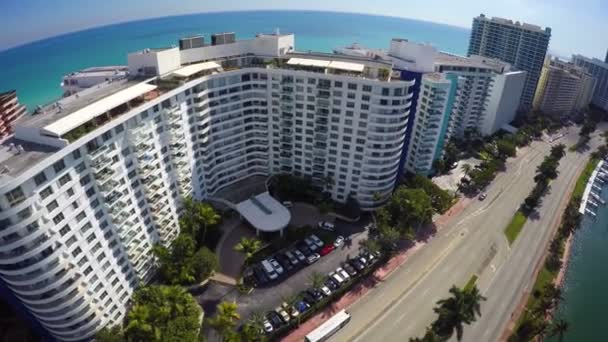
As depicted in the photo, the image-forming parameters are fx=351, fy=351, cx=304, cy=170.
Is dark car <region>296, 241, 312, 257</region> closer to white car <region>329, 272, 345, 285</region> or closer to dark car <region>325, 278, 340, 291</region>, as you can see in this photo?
white car <region>329, 272, 345, 285</region>

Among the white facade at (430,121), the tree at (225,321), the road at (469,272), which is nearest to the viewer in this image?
the tree at (225,321)

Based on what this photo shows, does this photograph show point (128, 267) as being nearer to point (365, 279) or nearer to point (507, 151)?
point (365, 279)

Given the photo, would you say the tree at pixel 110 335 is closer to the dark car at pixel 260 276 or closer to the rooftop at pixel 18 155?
the dark car at pixel 260 276

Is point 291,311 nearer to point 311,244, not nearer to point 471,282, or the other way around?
point 311,244

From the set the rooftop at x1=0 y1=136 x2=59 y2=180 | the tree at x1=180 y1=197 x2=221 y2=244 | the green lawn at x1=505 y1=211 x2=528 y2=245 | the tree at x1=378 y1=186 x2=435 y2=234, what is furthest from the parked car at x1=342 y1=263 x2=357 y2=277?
the rooftop at x1=0 y1=136 x2=59 y2=180

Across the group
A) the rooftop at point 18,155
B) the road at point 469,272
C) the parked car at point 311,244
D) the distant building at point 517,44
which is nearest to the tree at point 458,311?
the road at point 469,272
